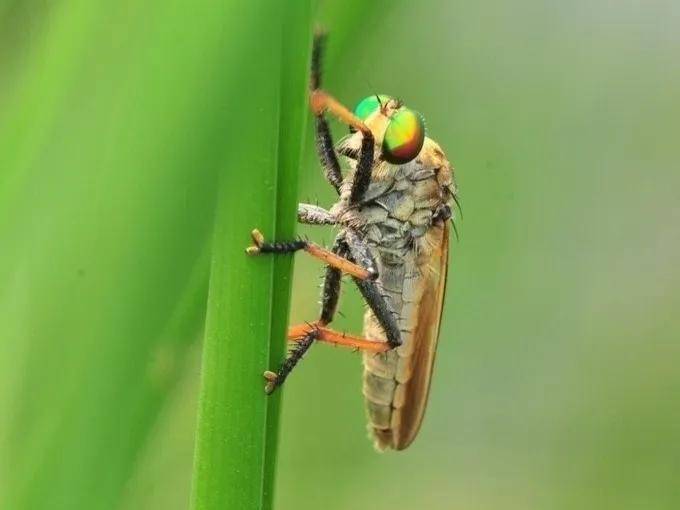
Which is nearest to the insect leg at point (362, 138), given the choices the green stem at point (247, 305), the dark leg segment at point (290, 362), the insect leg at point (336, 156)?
the insect leg at point (336, 156)

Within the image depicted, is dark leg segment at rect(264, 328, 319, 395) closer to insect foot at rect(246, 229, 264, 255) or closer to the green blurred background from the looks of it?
insect foot at rect(246, 229, 264, 255)

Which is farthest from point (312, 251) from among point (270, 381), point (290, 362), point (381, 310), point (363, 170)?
point (270, 381)

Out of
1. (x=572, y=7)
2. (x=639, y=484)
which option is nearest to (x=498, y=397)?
(x=639, y=484)

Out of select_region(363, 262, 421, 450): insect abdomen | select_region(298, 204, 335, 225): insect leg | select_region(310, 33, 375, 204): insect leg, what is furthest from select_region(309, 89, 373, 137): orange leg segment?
select_region(363, 262, 421, 450): insect abdomen

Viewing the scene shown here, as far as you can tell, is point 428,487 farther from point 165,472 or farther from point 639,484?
point 165,472

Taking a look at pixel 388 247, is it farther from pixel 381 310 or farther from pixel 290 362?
pixel 290 362

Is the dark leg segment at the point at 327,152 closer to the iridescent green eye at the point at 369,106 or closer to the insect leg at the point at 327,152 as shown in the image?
the insect leg at the point at 327,152
